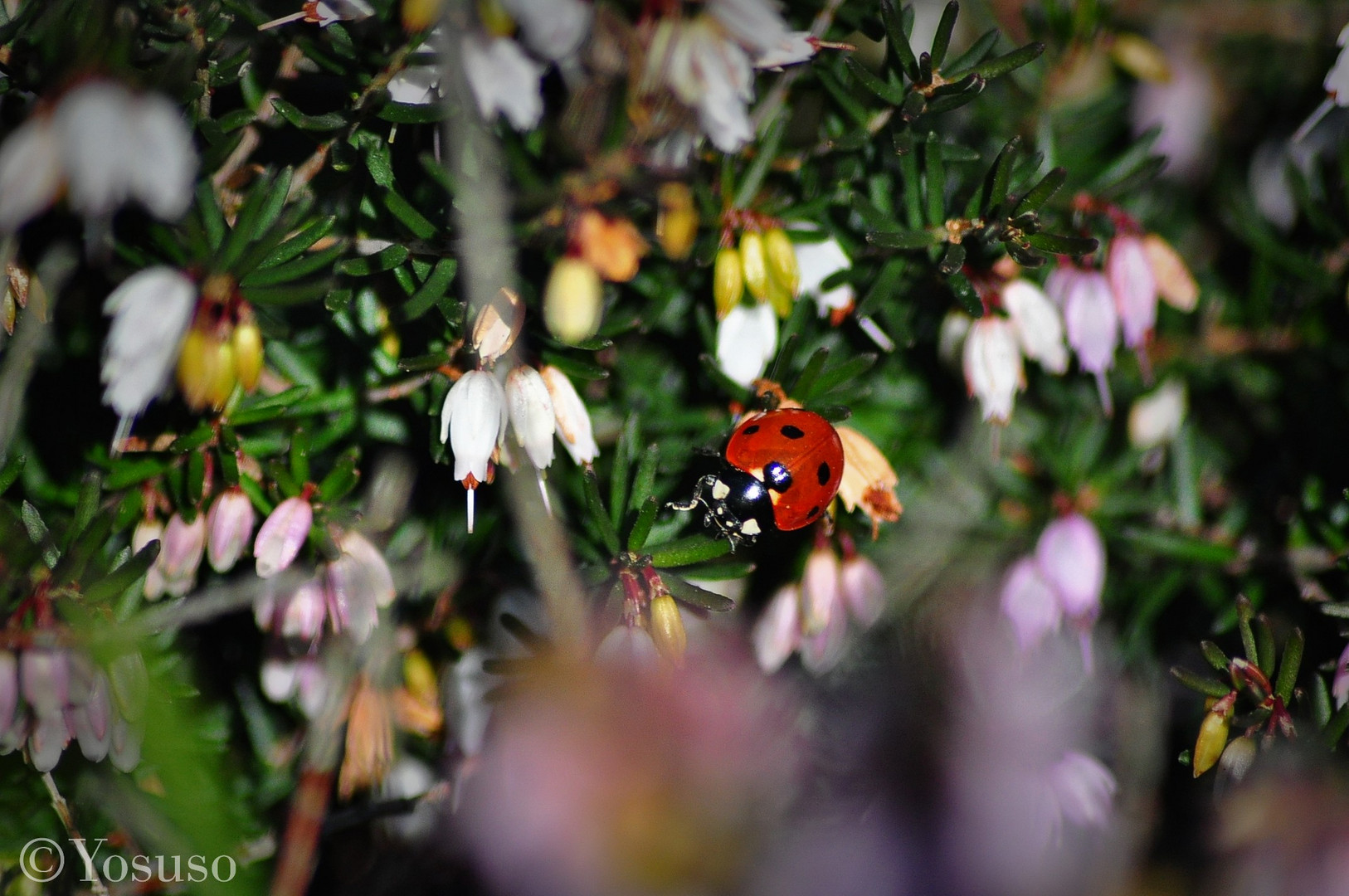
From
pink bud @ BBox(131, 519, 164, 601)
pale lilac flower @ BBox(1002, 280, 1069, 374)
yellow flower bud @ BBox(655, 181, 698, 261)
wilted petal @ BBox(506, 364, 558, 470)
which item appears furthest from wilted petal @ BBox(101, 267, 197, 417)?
pale lilac flower @ BBox(1002, 280, 1069, 374)

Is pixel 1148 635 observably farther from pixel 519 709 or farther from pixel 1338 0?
pixel 1338 0

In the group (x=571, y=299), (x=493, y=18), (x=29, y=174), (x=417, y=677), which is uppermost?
(x=493, y=18)

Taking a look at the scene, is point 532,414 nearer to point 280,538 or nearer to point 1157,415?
point 280,538

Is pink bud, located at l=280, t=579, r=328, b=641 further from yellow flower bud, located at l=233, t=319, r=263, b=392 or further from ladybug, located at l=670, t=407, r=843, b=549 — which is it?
ladybug, located at l=670, t=407, r=843, b=549

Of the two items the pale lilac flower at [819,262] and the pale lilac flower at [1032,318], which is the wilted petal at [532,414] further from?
the pale lilac flower at [1032,318]

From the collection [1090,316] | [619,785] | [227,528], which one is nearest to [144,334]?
[227,528]

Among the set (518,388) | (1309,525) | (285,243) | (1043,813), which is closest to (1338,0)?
(1309,525)
